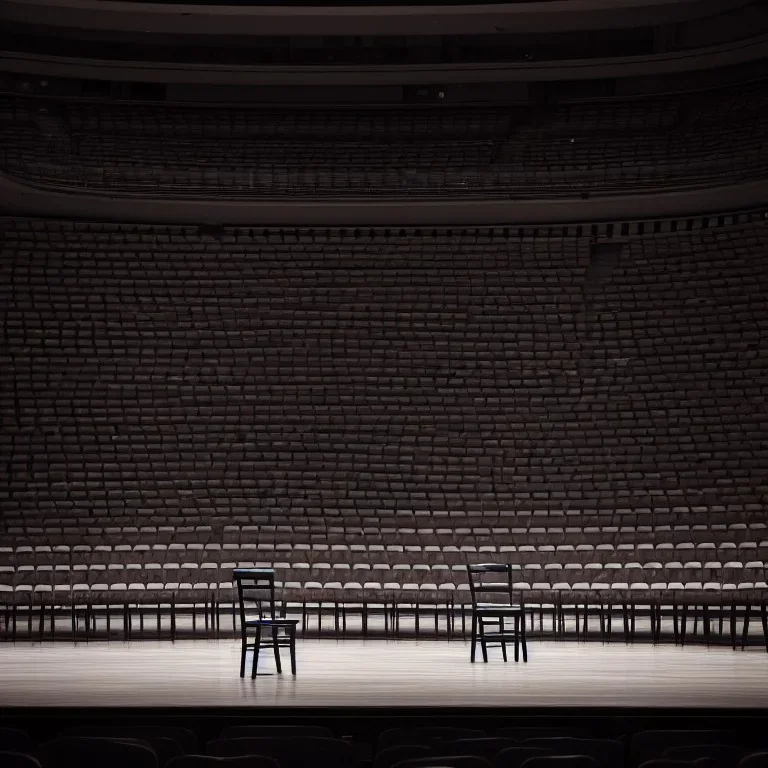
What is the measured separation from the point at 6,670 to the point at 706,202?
9600 millimetres

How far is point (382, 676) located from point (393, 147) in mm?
9445

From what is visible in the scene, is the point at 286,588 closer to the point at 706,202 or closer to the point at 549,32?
the point at 706,202

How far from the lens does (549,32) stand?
47.9ft
